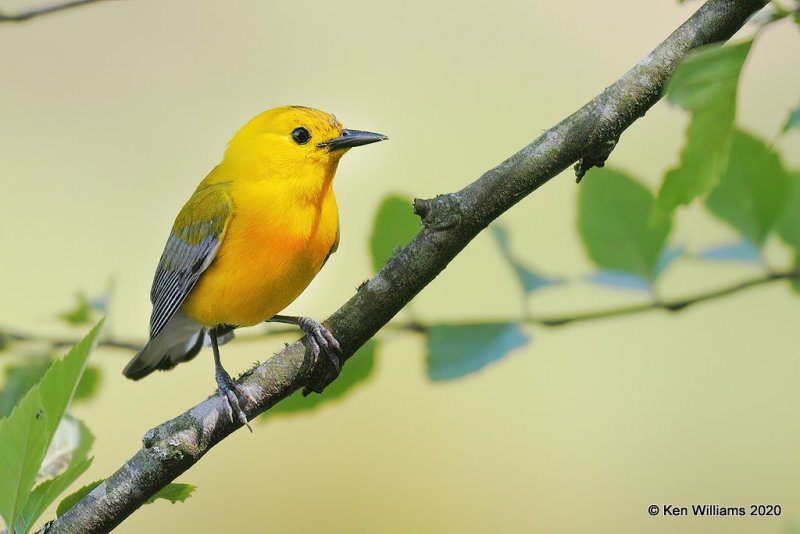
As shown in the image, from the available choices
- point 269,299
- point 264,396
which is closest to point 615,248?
point 264,396

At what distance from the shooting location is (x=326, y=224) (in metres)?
1.78

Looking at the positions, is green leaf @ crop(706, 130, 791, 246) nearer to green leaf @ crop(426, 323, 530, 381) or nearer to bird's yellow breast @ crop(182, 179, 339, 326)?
green leaf @ crop(426, 323, 530, 381)

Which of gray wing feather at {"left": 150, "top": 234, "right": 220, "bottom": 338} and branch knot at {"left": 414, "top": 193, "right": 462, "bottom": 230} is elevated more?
gray wing feather at {"left": 150, "top": 234, "right": 220, "bottom": 338}

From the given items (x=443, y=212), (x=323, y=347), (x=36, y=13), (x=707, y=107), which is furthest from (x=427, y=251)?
(x=36, y=13)

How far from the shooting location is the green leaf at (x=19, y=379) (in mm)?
1262

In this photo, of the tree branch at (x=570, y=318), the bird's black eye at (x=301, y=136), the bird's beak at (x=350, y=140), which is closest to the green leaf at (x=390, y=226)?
the tree branch at (x=570, y=318)

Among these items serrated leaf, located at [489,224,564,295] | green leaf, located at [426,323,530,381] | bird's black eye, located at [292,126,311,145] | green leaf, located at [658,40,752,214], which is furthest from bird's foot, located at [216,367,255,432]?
bird's black eye, located at [292,126,311,145]

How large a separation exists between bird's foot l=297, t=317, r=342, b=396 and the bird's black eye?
1008 mm

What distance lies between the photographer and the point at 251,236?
5.71ft

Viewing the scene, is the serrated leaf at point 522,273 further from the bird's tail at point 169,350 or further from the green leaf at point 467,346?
the bird's tail at point 169,350

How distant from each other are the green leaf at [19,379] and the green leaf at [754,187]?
98cm

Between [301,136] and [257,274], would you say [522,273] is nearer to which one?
[257,274]

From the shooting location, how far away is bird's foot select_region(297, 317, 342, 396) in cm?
92

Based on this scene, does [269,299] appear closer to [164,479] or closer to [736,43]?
[164,479]
